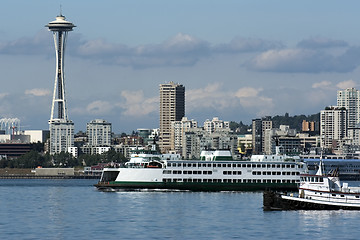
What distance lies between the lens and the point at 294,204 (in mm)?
96062

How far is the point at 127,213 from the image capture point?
9631cm

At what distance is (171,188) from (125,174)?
693 cm

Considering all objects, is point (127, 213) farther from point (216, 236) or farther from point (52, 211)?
point (216, 236)

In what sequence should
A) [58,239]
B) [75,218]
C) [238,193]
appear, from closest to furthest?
[58,239]
[75,218]
[238,193]

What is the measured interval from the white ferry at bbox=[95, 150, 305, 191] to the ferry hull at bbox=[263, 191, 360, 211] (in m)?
35.5

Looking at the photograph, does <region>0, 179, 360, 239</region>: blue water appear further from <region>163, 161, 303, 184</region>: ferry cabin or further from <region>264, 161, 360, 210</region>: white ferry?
<region>163, 161, 303, 184</region>: ferry cabin

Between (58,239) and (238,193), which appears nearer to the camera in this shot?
(58,239)

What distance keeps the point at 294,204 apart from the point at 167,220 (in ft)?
49.1

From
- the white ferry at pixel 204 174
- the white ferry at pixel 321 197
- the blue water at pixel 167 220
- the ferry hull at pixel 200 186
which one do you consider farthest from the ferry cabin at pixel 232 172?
the white ferry at pixel 321 197

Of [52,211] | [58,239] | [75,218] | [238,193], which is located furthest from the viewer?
[238,193]

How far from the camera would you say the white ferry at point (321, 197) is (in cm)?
9400

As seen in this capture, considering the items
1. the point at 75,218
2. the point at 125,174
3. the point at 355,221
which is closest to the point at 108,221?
the point at 75,218

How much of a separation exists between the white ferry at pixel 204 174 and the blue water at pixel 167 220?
42.4ft

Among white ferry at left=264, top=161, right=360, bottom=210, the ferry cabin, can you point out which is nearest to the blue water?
white ferry at left=264, top=161, right=360, bottom=210
